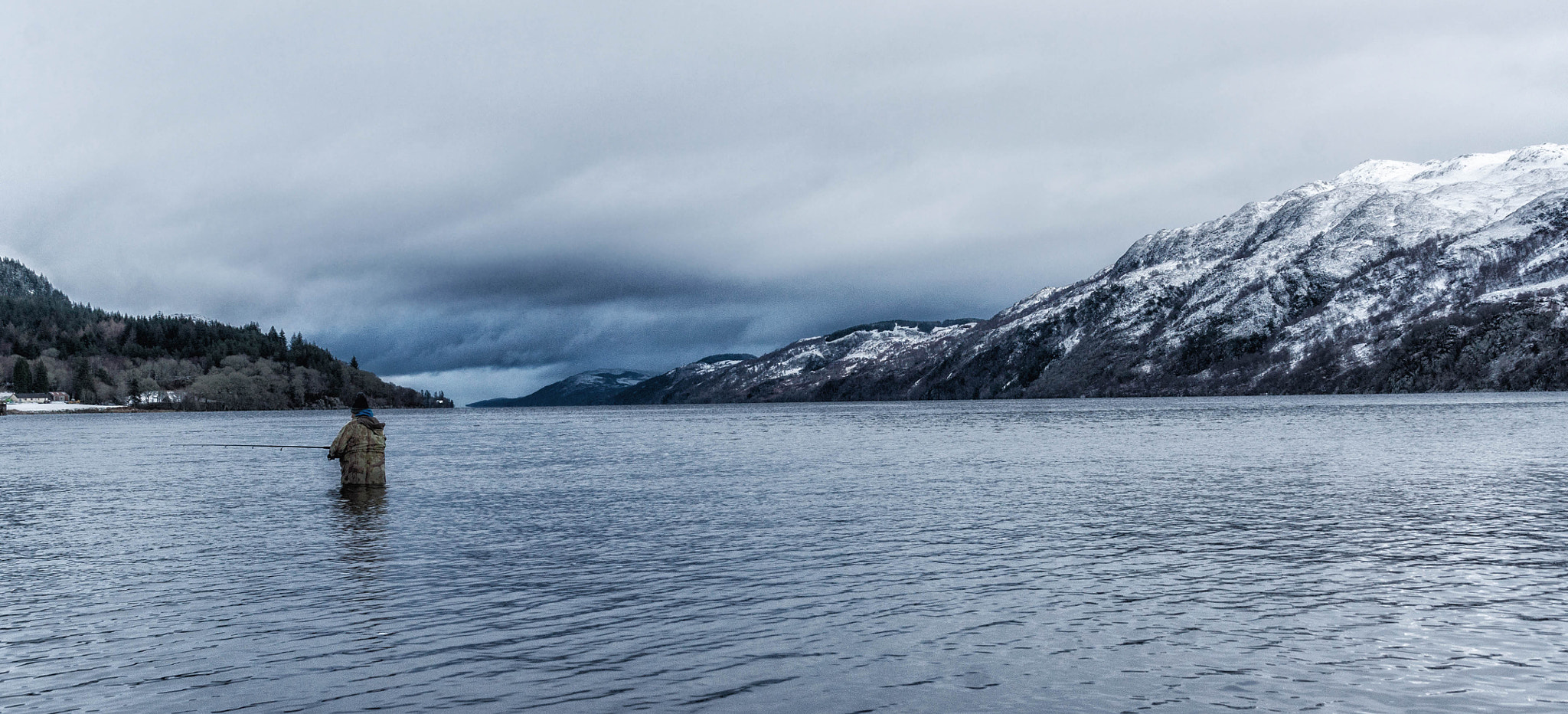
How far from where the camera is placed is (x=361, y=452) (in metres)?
51.1

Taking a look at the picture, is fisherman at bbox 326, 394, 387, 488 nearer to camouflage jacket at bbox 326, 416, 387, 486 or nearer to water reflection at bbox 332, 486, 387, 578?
camouflage jacket at bbox 326, 416, 387, 486

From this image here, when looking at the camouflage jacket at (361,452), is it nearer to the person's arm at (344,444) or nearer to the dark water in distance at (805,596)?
the person's arm at (344,444)

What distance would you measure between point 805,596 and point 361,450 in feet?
110

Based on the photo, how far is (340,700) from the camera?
16281mm

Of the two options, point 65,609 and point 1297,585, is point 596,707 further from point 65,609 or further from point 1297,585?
point 1297,585

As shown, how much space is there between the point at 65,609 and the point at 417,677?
38.4ft

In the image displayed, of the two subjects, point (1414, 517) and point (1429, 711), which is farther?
point (1414, 517)

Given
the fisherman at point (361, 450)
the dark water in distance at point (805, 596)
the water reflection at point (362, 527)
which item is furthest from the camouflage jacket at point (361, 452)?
the dark water in distance at point (805, 596)

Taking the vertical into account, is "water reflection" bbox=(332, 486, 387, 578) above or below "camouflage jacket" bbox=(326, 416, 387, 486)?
below

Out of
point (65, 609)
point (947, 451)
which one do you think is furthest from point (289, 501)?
point (947, 451)

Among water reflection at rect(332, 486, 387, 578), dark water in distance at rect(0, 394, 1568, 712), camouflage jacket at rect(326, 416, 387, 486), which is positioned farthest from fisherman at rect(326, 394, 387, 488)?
dark water in distance at rect(0, 394, 1568, 712)

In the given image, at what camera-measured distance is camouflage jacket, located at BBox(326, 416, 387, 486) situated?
4991 centimetres

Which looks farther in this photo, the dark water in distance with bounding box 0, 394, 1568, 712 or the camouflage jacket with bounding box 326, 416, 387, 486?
the camouflage jacket with bounding box 326, 416, 387, 486

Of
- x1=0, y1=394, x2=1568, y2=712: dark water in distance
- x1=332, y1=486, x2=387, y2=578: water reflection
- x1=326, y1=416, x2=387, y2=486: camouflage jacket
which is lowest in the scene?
x1=0, y1=394, x2=1568, y2=712: dark water in distance
